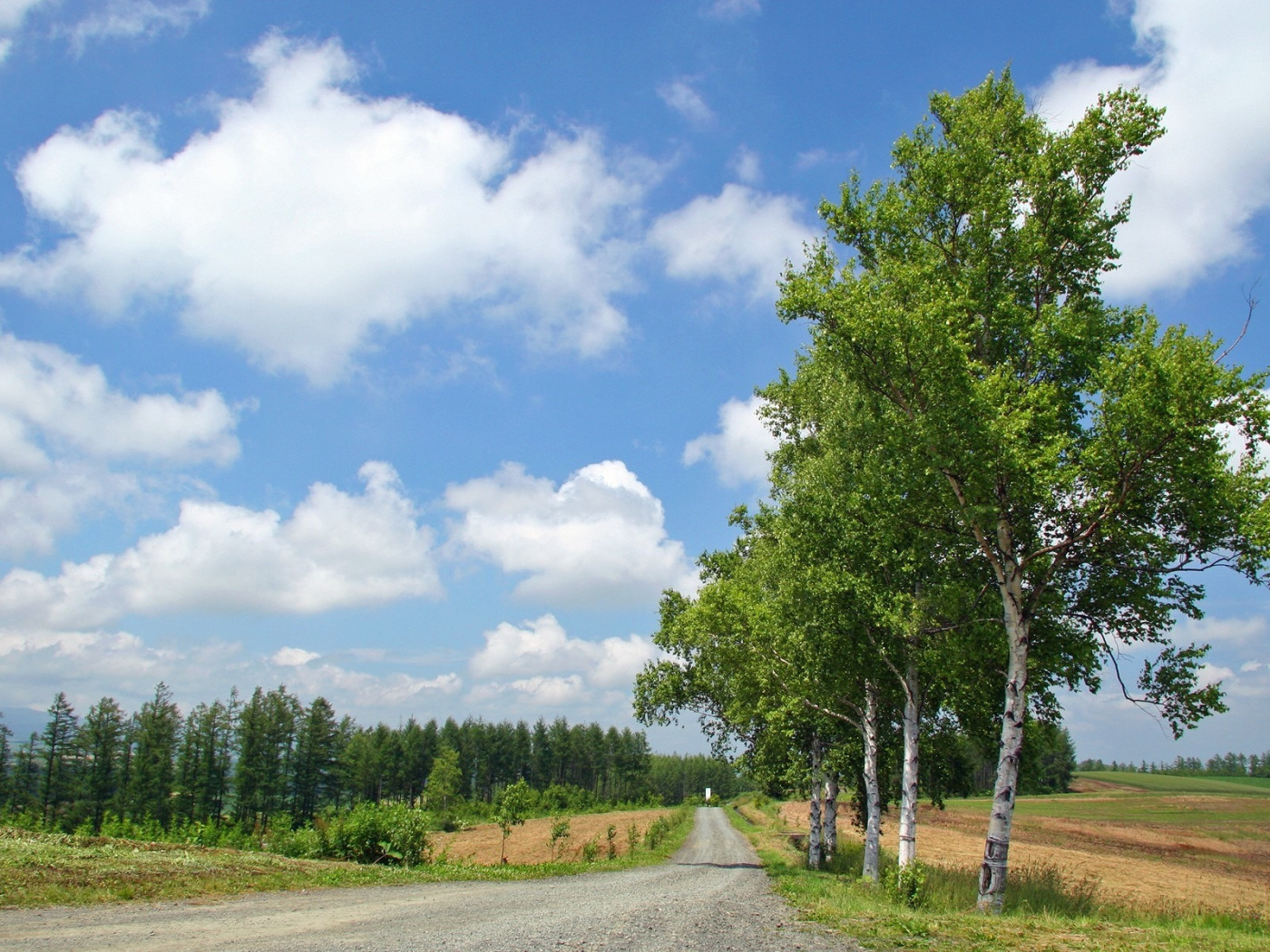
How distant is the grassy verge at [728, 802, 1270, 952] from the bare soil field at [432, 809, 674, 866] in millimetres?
25272

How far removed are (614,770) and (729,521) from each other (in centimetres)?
12842

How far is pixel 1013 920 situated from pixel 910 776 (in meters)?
6.15

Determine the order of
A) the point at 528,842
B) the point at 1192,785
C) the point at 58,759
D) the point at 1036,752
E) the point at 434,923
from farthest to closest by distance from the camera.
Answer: the point at 1192,785
the point at 58,759
the point at 528,842
the point at 1036,752
the point at 434,923

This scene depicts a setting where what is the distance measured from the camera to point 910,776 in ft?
57.7

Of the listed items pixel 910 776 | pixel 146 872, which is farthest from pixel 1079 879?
pixel 146 872

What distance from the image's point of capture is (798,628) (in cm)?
1917

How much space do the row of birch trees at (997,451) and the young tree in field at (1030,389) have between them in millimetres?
44

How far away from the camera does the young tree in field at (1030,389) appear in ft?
38.9

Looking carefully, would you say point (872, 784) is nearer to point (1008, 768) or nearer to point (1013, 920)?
point (1008, 768)

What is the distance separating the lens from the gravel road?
9586 millimetres

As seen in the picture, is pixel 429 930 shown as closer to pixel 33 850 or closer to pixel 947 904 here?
pixel 947 904

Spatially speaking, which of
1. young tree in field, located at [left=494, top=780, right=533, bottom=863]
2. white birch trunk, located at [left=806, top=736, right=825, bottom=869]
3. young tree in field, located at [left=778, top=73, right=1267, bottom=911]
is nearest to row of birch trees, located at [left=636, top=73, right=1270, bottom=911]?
young tree in field, located at [left=778, top=73, right=1267, bottom=911]

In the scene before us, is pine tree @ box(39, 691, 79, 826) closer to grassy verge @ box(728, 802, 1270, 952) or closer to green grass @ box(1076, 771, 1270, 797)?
grassy verge @ box(728, 802, 1270, 952)

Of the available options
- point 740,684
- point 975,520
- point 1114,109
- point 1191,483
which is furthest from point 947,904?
point 1114,109
